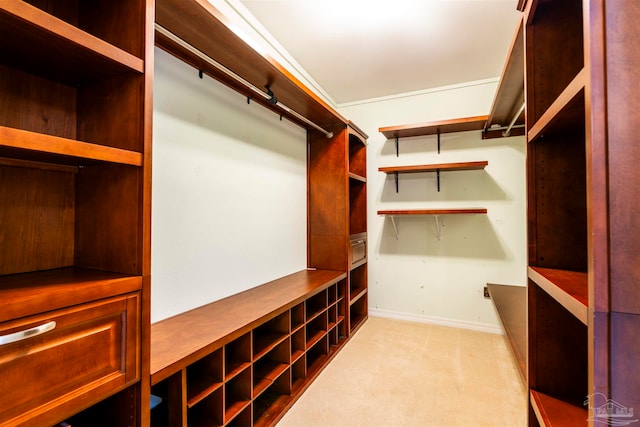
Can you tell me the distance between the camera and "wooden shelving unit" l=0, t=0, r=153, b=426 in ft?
2.60

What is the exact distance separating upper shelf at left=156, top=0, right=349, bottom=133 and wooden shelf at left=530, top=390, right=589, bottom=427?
200 cm

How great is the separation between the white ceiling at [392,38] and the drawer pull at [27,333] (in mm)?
2094

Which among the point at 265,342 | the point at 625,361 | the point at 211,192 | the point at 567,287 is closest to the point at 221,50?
the point at 211,192

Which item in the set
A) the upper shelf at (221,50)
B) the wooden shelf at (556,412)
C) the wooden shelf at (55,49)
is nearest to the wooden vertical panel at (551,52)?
the wooden shelf at (556,412)

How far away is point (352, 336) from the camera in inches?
116

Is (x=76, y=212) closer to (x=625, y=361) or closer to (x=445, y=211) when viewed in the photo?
(x=625, y=361)

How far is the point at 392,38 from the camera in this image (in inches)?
93.7

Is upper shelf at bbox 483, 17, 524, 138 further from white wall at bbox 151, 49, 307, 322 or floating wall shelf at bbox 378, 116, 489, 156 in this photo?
white wall at bbox 151, 49, 307, 322

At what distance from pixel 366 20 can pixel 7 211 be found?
228 centimetres

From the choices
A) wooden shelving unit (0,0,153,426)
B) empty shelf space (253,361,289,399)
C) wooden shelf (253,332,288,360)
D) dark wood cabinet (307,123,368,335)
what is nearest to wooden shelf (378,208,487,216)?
dark wood cabinet (307,123,368,335)

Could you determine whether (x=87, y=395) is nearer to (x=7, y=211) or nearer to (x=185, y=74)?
(x=7, y=211)

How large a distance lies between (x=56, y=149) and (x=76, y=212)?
0.45 m

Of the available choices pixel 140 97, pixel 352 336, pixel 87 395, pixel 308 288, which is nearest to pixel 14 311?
pixel 87 395

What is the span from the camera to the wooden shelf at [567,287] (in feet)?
2.33
